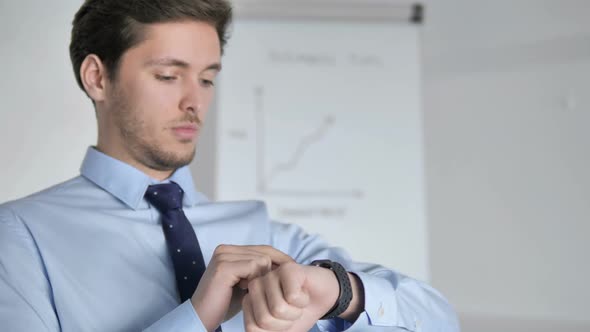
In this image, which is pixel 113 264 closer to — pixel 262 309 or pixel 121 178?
pixel 121 178

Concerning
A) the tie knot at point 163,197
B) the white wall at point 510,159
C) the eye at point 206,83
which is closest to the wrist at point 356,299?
the tie knot at point 163,197

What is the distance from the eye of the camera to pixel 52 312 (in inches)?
43.4

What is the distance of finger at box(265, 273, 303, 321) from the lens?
85cm

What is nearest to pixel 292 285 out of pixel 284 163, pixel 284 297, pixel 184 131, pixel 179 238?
pixel 284 297

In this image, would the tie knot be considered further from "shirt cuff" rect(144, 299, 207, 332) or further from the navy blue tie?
"shirt cuff" rect(144, 299, 207, 332)

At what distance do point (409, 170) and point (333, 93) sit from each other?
483 mm

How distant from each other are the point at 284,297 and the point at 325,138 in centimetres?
206

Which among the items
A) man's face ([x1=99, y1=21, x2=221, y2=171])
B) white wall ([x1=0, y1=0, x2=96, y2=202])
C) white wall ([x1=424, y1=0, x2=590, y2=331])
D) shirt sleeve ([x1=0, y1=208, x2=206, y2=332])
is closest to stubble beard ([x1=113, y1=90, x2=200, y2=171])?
man's face ([x1=99, y1=21, x2=221, y2=171])

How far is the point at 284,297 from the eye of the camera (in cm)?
85

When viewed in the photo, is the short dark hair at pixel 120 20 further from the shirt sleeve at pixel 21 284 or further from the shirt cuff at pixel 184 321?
the shirt cuff at pixel 184 321

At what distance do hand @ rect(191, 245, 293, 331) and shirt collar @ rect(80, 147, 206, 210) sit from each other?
42 centimetres

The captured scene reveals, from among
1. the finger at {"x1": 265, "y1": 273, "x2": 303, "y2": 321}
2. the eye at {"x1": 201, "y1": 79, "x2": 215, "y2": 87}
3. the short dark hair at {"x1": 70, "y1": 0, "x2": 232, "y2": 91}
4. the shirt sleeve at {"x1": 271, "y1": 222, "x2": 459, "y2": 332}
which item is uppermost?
the short dark hair at {"x1": 70, "y1": 0, "x2": 232, "y2": 91}

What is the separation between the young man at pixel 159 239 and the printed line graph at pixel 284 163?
1357 mm

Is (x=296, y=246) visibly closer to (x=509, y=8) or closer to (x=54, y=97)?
(x=54, y=97)
